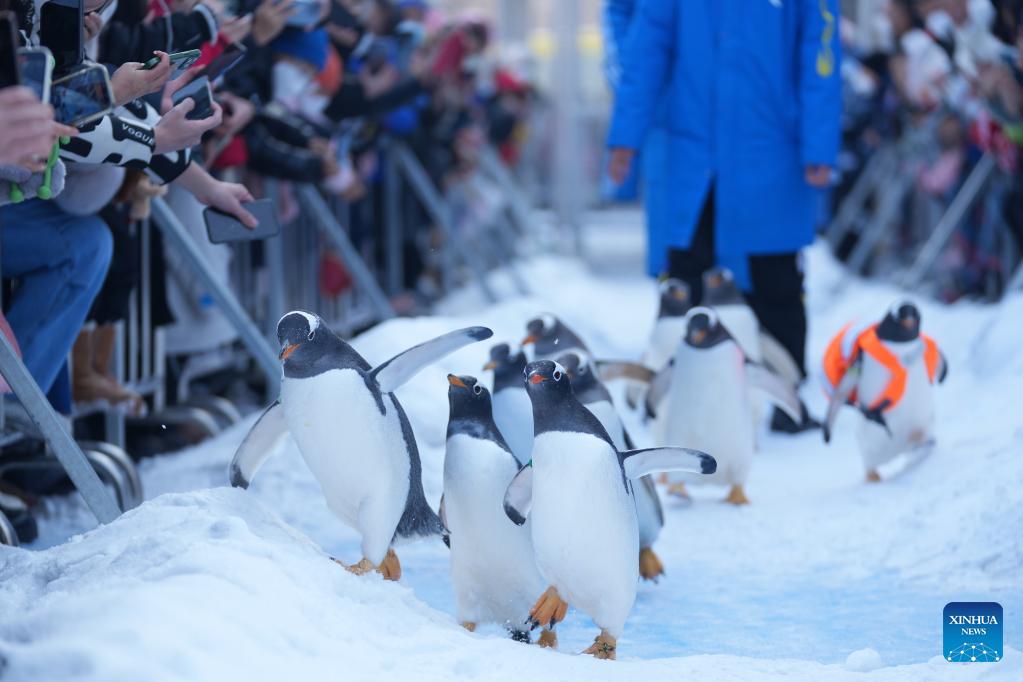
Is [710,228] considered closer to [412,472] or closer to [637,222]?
[412,472]

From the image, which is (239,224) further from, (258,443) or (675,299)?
(675,299)

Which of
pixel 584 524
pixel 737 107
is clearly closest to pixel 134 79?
pixel 584 524

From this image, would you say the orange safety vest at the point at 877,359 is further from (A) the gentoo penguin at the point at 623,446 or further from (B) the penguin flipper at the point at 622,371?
(A) the gentoo penguin at the point at 623,446

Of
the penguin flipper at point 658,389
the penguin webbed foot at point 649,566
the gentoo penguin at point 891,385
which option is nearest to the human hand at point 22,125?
the penguin webbed foot at point 649,566

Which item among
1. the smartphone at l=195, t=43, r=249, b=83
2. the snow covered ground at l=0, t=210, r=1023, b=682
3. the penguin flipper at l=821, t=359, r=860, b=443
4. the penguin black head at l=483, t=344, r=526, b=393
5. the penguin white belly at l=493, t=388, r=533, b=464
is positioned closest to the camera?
the snow covered ground at l=0, t=210, r=1023, b=682

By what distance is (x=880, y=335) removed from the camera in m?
4.14

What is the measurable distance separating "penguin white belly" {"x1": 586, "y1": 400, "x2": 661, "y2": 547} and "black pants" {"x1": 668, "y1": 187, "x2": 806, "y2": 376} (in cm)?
230

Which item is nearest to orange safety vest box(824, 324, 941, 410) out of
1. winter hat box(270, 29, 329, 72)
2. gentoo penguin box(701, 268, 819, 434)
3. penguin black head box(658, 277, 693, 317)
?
gentoo penguin box(701, 268, 819, 434)

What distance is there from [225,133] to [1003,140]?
4112 mm

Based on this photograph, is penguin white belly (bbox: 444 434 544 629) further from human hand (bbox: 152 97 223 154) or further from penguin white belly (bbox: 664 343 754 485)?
penguin white belly (bbox: 664 343 754 485)

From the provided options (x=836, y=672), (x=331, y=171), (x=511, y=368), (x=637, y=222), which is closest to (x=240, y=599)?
(x=836, y=672)

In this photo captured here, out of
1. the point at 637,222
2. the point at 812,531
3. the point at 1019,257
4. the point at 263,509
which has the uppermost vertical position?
the point at 263,509

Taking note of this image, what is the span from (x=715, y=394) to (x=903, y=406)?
0.59m

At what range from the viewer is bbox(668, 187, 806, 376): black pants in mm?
5469
